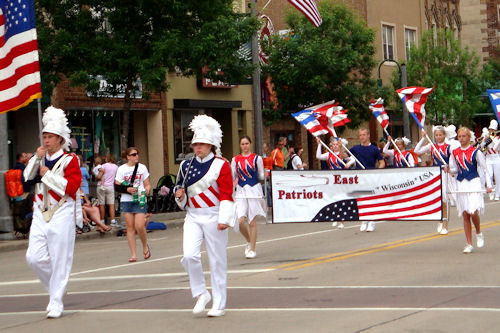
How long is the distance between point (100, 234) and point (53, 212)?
13.2m

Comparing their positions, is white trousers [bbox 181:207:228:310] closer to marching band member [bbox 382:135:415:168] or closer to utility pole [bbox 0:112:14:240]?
marching band member [bbox 382:135:415:168]

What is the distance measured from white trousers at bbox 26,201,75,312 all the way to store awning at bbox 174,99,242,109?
77.9ft

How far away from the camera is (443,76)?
4431cm

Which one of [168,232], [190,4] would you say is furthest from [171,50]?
[168,232]

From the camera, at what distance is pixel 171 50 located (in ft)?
80.1

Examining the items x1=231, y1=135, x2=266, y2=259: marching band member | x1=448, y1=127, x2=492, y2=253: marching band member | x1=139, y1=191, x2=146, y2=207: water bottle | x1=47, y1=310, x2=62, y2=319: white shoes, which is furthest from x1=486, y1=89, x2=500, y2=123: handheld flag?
x1=47, y1=310, x2=62, y2=319: white shoes

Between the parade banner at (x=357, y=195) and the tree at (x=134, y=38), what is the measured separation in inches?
330

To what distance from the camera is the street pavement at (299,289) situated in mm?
9156

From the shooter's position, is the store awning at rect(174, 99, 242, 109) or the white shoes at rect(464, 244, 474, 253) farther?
the store awning at rect(174, 99, 242, 109)

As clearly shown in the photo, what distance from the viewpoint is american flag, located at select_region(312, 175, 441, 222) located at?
631 inches

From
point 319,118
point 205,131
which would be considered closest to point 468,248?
point 205,131

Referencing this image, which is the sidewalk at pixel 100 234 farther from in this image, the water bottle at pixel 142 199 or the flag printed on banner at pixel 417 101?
the flag printed on banner at pixel 417 101

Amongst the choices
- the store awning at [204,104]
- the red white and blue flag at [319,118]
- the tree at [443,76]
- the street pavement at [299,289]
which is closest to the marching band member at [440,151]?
the street pavement at [299,289]

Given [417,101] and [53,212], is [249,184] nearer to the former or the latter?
[417,101]
